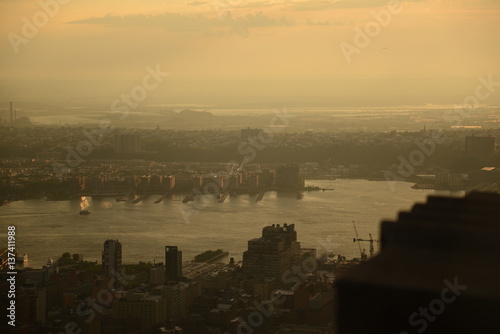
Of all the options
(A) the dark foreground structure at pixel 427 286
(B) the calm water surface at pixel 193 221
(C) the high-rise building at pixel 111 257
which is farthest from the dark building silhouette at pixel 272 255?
(A) the dark foreground structure at pixel 427 286

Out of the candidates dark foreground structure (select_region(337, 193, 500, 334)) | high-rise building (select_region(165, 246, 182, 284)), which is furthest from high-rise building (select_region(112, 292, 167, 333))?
dark foreground structure (select_region(337, 193, 500, 334))

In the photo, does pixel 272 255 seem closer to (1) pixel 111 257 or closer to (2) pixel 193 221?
(1) pixel 111 257

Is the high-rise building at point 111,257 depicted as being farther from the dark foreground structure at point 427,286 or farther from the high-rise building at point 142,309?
the dark foreground structure at point 427,286

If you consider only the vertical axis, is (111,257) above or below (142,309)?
above

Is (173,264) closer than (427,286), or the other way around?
(427,286)

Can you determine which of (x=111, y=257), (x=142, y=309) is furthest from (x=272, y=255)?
(x=142, y=309)

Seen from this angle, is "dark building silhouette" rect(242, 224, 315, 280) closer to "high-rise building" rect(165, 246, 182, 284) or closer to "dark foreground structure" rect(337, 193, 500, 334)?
"high-rise building" rect(165, 246, 182, 284)

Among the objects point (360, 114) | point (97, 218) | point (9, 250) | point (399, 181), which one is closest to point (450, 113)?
point (360, 114)

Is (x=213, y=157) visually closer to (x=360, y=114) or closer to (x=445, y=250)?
(x=360, y=114)
